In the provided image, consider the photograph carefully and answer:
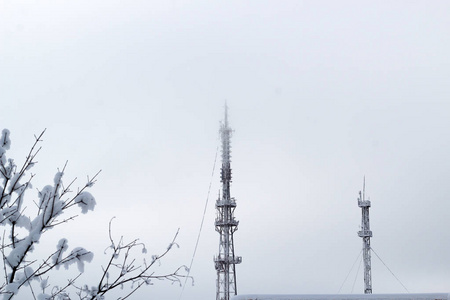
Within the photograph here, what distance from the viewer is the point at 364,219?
36.2 meters

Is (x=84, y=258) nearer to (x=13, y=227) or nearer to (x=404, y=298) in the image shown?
(x=13, y=227)

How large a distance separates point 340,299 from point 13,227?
36.6ft

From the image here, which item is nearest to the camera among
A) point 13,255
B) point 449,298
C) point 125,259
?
point 13,255

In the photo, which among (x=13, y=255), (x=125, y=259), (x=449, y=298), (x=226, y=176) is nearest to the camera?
(x=13, y=255)

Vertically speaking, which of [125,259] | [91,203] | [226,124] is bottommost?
[125,259]

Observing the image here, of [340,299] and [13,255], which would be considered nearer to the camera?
[13,255]

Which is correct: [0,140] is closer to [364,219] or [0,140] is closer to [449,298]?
[449,298]

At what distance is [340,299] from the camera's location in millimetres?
13992

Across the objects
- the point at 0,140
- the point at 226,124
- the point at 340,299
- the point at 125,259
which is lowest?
the point at 340,299

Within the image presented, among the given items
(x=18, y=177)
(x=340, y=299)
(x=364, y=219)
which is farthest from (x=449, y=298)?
(x=364, y=219)

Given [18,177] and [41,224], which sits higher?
[18,177]

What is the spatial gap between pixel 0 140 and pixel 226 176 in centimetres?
3162

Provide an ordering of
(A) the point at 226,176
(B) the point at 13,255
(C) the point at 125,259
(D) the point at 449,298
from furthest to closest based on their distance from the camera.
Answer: (A) the point at 226,176
(D) the point at 449,298
(C) the point at 125,259
(B) the point at 13,255

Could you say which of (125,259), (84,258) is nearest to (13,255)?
(84,258)
